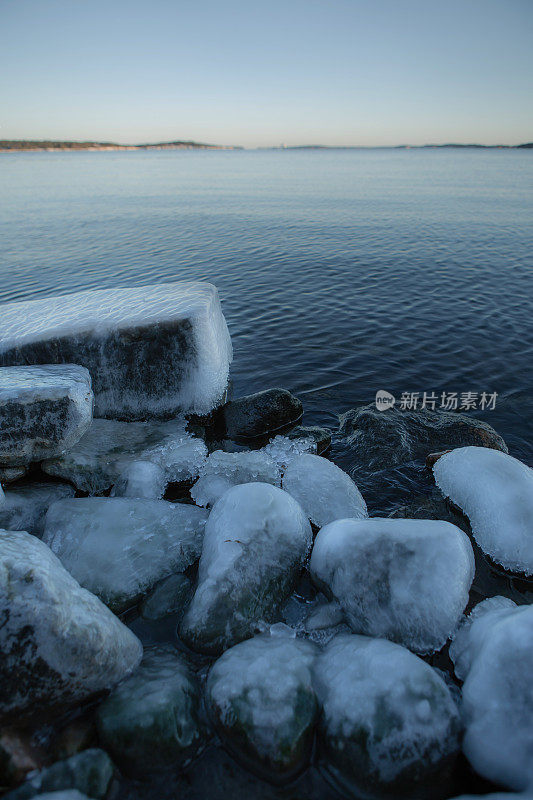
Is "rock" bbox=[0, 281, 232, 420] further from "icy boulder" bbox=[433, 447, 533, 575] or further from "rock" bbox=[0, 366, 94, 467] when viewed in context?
"icy boulder" bbox=[433, 447, 533, 575]

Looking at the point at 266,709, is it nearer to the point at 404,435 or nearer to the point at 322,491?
the point at 322,491

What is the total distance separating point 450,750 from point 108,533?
3798mm

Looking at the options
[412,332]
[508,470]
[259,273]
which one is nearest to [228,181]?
[259,273]

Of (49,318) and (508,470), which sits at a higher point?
(49,318)

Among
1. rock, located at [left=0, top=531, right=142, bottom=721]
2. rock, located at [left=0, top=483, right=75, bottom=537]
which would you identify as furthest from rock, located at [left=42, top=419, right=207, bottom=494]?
rock, located at [left=0, top=531, right=142, bottom=721]

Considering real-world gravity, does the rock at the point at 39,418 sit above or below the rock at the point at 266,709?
above

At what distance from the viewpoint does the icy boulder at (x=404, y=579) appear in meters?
3.94

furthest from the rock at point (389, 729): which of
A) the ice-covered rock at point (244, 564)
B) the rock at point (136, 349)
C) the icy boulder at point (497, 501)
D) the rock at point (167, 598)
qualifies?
the rock at point (136, 349)

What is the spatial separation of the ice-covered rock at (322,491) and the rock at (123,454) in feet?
5.39

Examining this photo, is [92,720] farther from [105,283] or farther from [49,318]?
[105,283]

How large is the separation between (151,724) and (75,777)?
560 millimetres

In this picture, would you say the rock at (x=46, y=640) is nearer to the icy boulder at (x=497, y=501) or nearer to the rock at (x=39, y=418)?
the rock at (x=39, y=418)

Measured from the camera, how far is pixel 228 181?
5628 cm

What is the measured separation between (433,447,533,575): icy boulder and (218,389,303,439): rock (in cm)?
329
